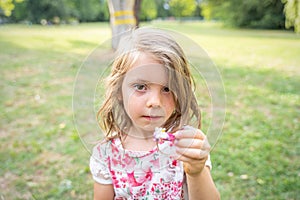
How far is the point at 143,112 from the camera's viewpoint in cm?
98

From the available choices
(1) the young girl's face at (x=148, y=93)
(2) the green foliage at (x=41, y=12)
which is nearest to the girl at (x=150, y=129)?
(1) the young girl's face at (x=148, y=93)

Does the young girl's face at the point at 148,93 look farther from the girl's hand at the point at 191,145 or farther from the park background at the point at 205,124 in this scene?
the park background at the point at 205,124

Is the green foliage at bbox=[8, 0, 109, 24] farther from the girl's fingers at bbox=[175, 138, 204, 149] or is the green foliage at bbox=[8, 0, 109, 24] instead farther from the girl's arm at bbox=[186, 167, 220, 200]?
the girl's fingers at bbox=[175, 138, 204, 149]

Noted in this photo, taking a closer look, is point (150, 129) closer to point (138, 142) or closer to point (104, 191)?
point (138, 142)

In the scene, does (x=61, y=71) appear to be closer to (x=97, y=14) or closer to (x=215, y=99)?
(x=215, y=99)

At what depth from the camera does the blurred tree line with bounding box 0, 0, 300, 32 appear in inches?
1063

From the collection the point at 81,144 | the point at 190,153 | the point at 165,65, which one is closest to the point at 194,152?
the point at 190,153

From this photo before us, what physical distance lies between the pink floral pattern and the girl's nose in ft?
1.02

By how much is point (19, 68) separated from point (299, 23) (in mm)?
6685

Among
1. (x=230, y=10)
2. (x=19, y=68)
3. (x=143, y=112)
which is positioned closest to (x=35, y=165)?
(x=143, y=112)

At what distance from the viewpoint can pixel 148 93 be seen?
3.15 ft

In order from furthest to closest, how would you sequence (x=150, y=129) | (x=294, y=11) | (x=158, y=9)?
(x=158, y=9)
(x=294, y=11)
(x=150, y=129)

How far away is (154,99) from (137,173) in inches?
17.6

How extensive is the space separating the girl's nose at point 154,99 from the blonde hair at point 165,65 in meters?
0.05
